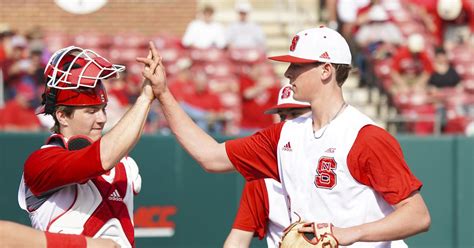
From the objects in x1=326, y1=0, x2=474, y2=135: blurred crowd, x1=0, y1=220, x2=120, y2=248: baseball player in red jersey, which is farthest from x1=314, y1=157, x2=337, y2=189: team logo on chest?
x1=326, y1=0, x2=474, y2=135: blurred crowd

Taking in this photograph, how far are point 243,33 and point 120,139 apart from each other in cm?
899

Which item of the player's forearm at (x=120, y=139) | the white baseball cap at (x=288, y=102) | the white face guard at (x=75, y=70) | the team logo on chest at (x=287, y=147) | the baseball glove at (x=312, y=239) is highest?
the white face guard at (x=75, y=70)

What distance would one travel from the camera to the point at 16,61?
11.6m

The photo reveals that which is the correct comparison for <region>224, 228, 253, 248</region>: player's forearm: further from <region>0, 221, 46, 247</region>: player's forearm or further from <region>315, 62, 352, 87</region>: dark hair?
<region>0, 221, 46, 247</region>: player's forearm

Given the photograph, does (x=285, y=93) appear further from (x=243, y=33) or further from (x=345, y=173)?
(x=243, y=33)

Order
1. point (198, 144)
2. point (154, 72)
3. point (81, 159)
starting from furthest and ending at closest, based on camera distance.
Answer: point (198, 144) < point (154, 72) < point (81, 159)

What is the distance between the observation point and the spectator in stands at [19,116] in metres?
10.6

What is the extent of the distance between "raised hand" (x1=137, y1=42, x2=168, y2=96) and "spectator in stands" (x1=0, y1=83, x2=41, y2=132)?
6166 millimetres

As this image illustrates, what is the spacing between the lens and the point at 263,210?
17.4 ft

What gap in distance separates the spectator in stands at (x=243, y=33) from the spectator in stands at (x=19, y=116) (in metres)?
3.27

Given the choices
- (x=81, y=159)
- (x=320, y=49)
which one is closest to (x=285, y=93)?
(x=320, y=49)

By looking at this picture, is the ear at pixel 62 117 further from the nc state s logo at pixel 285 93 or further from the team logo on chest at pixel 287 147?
the nc state s logo at pixel 285 93

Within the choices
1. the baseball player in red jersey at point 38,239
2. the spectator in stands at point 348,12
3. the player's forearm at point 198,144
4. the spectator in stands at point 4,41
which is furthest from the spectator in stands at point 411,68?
the baseball player in red jersey at point 38,239

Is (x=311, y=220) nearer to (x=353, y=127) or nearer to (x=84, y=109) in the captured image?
(x=353, y=127)
